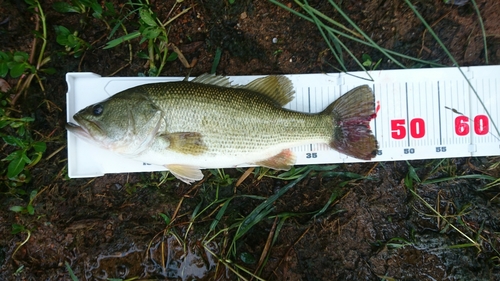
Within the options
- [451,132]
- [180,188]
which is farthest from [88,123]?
[451,132]

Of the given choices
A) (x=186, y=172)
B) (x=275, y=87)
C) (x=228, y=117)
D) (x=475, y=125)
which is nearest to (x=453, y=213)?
(x=475, y=125)

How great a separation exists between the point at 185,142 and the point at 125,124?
1.55 ft

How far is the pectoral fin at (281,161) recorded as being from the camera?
285 cm

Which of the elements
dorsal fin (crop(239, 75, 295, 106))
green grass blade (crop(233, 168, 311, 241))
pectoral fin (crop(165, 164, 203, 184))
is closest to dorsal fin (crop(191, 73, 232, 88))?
dorsal fin (crop(239, 75, 295, 106))

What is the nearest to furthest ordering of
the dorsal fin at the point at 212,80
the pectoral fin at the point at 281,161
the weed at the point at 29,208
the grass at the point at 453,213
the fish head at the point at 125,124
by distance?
the fish head at the point at 125,124, the dorsal fin at the point at 212,80, the pectoral fin at the point at 281,161, the weed at the point at 29,208, the grass at the point at 453,213

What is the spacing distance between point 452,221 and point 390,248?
2.05ft

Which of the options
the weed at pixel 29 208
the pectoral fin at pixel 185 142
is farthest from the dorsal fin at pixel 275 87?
the weed at pixel 29 208

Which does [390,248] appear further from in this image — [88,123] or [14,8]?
[14,8]

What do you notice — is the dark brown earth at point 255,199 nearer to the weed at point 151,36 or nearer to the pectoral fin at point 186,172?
the weed at point 151,36

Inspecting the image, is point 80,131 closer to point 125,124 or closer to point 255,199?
point 125,124

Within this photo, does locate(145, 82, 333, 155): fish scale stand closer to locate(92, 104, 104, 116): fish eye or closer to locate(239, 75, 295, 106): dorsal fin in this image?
locate(239, 75, 295, 106): dorsal fin

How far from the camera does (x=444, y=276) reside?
308 cm

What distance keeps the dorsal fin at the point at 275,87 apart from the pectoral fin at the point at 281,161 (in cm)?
42

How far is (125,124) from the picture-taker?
8.59 feet
